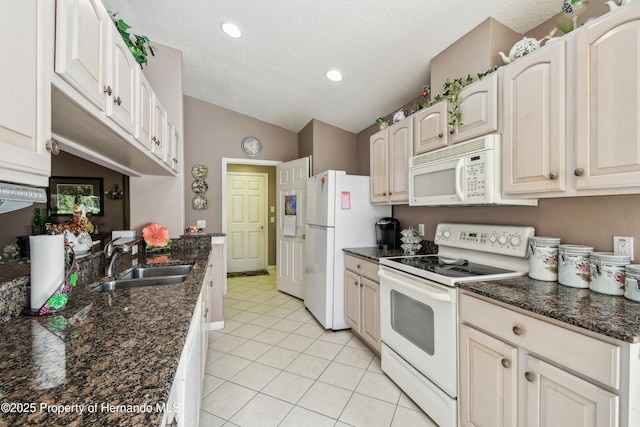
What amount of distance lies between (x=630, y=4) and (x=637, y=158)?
1.98 feet

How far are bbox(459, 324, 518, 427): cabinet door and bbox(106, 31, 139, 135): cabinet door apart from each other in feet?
6.51

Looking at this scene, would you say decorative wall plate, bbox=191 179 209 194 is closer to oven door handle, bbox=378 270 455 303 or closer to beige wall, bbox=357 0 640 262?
oven door handle, bbox=378 270 455 303

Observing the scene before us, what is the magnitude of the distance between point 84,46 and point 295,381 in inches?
86.8

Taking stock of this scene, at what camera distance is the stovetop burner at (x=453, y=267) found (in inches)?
64.1

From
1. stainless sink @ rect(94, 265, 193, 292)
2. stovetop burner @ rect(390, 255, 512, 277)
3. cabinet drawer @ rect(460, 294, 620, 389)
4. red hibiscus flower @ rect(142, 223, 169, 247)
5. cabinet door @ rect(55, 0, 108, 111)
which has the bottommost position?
cabinet drawer @ rect(460, 294, 620, 389)

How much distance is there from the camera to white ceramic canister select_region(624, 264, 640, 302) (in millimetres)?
1098

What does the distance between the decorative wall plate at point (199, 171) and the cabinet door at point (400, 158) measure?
8.71 ft

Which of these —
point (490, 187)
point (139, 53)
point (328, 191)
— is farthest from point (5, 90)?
point (328, 191)

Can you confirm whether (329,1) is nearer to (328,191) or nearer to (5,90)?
(328,191)

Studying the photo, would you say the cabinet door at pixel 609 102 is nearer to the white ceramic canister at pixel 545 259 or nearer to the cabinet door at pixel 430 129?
the white ceramic canister at pixel 545 259

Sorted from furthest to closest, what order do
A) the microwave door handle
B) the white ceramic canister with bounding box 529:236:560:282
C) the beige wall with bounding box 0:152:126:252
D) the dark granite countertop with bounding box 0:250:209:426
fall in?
the beige wall with bounding box 0:152:126:252 < the microwave door handle < the white ceramic canister with bounding box 529:236:560:282 < the dark granite countertop with bounding box 0:250:209:426

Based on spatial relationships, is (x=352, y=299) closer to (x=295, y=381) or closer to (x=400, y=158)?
(x=295, y=381)

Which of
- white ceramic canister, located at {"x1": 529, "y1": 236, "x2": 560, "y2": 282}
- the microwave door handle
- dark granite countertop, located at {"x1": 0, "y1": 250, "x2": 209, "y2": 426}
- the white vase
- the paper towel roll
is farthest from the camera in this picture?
the microwave door handle

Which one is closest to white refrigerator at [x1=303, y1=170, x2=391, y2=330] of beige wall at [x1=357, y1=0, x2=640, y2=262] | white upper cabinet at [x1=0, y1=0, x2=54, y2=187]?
beige wall at [x1=357, y1=0, x2=640, y2=262]
